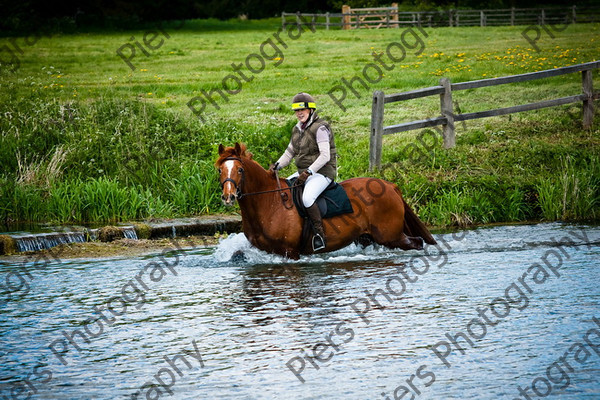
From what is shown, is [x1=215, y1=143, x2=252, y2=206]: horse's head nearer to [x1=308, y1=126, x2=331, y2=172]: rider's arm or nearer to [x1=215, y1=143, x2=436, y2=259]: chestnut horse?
[x1=215, y1=143, x2=436, y2=259]: chestnut horse

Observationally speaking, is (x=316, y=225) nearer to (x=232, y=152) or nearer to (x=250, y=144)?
(x=232, y=152)

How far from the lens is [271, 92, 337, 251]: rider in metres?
10.6

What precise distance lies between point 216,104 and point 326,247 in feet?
38.8

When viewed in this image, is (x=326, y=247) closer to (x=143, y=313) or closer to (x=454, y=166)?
(x=143, y=313)

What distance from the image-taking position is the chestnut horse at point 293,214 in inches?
408

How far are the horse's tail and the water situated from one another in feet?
0.62

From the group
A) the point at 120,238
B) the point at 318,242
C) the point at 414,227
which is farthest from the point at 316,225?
the point at 120,238

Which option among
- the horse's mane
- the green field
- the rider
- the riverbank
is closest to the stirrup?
the rider

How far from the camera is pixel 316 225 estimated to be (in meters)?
10.8

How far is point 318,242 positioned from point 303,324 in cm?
296

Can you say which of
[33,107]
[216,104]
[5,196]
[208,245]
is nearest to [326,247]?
[208,245]

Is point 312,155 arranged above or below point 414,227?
above

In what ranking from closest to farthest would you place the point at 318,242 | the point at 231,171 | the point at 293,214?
the point at 231,171 → the point at 293,214 → the point at 318,242

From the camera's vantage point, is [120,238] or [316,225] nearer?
[316,225]
